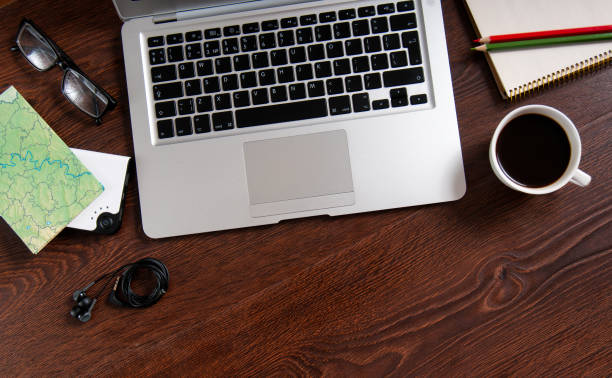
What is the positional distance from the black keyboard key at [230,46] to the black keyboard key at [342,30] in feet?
0.52

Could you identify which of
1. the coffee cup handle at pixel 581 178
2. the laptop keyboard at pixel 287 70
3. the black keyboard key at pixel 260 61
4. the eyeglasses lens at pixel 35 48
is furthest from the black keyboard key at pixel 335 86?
the eyeglasses lens at pixel 35 48

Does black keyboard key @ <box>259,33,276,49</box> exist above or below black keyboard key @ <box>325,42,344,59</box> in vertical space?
above

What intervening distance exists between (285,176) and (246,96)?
14 centimetres

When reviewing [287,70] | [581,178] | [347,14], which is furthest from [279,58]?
[581,178]

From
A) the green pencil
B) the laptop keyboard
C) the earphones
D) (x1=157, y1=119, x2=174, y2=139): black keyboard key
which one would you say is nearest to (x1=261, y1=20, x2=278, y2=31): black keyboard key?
the laptop keyboard

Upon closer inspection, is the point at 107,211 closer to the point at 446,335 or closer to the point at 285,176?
the point at 285,176

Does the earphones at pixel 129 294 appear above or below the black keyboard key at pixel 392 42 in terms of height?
below

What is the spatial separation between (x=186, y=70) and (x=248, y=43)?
107 mm

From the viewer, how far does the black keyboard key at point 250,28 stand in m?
0.73

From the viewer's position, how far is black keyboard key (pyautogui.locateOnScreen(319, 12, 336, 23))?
0.72 metres

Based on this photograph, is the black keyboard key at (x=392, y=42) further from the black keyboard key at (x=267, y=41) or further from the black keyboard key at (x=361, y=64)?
the black keyboard key at (x=267, y=41)

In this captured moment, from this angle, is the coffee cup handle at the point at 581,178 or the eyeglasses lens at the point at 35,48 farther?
the eyeglasses lens at the point at 35,48

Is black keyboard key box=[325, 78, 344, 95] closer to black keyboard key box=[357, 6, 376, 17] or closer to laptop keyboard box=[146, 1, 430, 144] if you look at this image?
laptop keyboard box=[146, 1, 430, 144]

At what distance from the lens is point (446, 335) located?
711 millimetres
